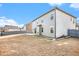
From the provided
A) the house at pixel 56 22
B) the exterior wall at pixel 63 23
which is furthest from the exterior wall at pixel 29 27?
the exterior wall at pixel 63 23

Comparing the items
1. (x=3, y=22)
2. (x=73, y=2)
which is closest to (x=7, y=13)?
(x=3, y=22)

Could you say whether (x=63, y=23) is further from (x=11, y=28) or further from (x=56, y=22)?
(x=11, y=28)

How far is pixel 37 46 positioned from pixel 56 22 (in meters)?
0.49

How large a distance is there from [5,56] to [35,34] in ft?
1.95

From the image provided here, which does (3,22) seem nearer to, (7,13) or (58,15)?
(7,13)

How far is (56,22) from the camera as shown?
2.96 m

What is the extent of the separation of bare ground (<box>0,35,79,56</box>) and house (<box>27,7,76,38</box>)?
0.38 feet

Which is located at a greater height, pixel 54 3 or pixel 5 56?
pixel 54 3

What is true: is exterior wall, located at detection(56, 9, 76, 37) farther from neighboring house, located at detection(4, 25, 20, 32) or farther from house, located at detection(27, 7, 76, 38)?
neighboring house, located at detection(4, 25, 20, 32)

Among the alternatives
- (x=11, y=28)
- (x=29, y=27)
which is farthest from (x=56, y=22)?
(x=11, y=28)

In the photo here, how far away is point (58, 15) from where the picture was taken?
2982 millimetres

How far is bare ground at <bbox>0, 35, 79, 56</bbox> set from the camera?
2.90 m

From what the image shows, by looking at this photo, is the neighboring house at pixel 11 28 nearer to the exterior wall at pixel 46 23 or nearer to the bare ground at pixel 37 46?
the bare ground at pixel 37 46

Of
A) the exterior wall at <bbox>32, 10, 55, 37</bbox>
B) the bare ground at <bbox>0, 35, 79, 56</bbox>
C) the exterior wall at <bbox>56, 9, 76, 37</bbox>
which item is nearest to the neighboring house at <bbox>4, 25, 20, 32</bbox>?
the bare ground at <bbox>0, 35, 79, 56</bbox>
